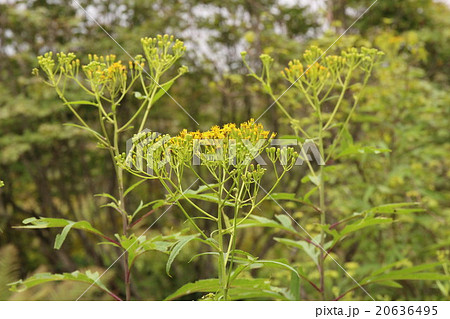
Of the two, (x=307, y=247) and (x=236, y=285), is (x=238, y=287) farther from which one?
(x=307, y=247)

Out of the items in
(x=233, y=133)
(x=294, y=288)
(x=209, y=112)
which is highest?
(x=209, y=112)

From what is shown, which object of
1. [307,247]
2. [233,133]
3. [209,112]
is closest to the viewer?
[233,133]

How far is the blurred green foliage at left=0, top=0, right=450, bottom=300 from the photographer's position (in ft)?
12.3

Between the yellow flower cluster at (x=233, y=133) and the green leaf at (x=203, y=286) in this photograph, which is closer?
the yellow flower cluster at (x=233, y=133)

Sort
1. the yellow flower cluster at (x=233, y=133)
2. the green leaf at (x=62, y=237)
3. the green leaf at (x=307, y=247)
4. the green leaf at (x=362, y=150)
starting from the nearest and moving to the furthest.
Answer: the yellow flower cluster at (x=233, y=133) → the green leaf at (x=62, y=237) → the green leaf at (x=362, y=150) → the green leaf at (x=307, y=247)

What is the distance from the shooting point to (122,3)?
13.8 feet

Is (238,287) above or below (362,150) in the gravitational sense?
below

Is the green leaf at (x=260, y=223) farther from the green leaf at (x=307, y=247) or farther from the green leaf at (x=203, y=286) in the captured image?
the green leaf at (x=203, y=286)

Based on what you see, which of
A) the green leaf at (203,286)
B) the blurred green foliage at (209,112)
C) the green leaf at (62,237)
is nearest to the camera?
the green leaf at (62,237)

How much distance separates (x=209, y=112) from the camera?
430 cm

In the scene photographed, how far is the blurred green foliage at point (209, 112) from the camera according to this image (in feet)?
12.3

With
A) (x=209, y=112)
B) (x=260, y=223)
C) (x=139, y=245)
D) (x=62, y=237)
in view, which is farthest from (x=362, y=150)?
(x=209, y=112)

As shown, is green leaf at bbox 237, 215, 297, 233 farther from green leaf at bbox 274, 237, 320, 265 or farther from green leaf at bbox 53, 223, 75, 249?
green leaf at bbox 53, 223, 75, 249

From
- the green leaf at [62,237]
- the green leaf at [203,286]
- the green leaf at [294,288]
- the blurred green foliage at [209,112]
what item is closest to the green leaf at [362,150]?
the green leaf at [294,288]
